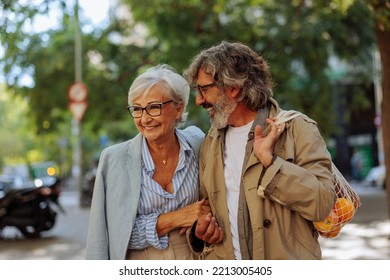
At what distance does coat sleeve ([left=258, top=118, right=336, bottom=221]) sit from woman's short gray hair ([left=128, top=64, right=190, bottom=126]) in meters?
0.51

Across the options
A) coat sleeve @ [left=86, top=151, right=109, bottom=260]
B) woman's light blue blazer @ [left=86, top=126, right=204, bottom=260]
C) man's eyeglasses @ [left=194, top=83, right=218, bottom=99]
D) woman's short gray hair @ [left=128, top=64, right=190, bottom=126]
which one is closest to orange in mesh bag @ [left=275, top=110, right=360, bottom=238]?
man's eyeglasses @ [left=194, top=83, right=218, bottom=99]

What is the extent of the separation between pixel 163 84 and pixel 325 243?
522 centimetres

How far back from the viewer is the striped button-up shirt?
2420mm

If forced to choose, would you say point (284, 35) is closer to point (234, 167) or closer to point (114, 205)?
point (234, 167)

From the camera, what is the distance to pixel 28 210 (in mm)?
8898

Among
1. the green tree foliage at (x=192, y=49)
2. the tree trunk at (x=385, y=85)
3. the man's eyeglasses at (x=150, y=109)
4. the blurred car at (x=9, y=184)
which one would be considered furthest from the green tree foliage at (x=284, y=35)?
the man's eyeglasses at (x=150, y=109)

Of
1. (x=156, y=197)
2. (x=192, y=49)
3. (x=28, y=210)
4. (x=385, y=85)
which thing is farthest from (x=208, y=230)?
(x=192, y=49)

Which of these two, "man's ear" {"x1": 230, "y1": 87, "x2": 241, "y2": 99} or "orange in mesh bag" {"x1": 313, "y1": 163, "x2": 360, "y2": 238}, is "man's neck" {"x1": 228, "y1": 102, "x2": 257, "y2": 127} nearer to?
"man's ear" {"x1": 230, "y1": 87, "x2": 241, "y2": 99}

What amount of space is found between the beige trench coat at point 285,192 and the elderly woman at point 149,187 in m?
0.14

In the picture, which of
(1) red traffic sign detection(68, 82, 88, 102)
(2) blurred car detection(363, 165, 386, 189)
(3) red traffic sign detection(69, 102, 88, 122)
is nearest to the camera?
(3) red traffic sign detection(69, 102, 88, 122)

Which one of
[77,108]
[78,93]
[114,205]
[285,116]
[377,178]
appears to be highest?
[78,93]

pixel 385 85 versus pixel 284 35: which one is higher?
pixel 284 35

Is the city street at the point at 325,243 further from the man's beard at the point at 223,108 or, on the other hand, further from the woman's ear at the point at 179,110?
the man's beard at the point at 223,108

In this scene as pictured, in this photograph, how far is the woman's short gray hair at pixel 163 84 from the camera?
2412mm
